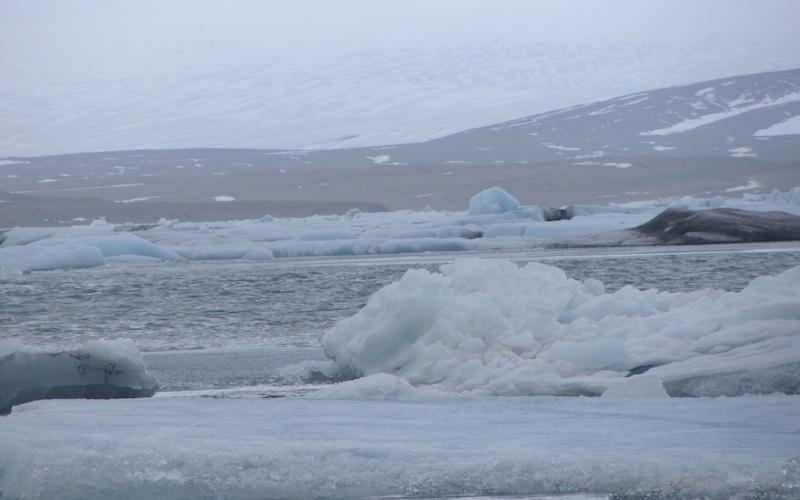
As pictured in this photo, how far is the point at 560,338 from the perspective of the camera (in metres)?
4.86

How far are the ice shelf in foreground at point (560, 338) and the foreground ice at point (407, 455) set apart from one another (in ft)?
2.48

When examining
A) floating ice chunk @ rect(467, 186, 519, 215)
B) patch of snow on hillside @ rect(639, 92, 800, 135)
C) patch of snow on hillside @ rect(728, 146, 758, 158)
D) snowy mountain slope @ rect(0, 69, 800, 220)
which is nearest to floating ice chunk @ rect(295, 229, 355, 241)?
floating ice chunk @ rect(467, 186, 519, 215)

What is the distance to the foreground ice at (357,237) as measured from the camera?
1619cm

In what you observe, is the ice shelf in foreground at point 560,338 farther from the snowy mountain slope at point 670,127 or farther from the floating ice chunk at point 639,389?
the snowy mountain slope at point 670,127

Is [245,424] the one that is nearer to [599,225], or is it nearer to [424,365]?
[424,365]

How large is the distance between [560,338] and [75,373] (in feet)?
7.31

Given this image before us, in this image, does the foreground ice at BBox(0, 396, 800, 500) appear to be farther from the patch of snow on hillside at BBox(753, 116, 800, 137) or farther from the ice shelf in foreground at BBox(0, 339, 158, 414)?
the patch of snow on hillside at BBox(753, 116, 800, 137)

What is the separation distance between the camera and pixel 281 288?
11.2 metres

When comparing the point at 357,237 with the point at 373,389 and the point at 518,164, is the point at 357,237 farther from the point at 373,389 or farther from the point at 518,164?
the point at 518,164

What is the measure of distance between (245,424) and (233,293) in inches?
305

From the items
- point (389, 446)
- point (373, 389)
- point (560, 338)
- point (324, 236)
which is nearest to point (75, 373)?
point (373, 389)

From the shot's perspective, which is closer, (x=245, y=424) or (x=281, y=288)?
A: (x=245, y=424)

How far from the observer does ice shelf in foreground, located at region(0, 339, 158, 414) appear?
14.6 feet

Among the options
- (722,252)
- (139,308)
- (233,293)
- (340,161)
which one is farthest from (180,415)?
(340,161)
